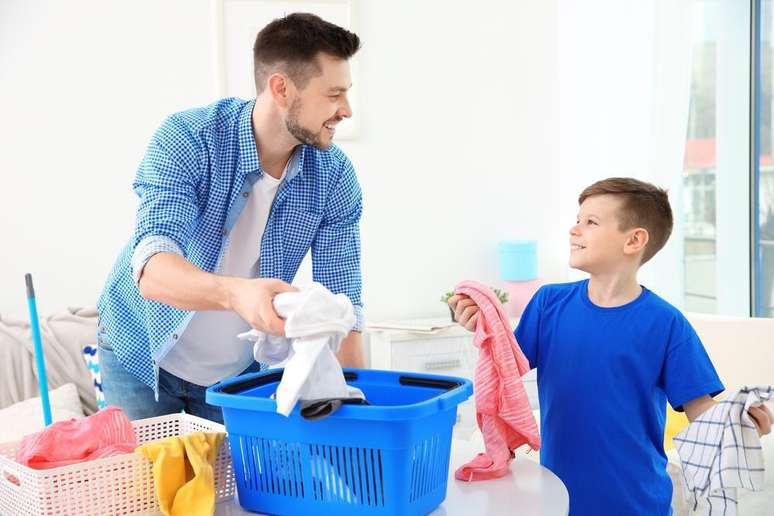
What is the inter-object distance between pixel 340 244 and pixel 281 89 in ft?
1.19

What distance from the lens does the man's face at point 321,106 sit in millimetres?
1758

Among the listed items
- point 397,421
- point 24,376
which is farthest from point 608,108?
point 397,421

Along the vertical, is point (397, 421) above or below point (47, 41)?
below

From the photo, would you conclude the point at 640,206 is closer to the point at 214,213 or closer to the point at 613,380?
the point at 613,380

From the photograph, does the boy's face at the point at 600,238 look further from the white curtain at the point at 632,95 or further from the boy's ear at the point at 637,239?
the white curtain at the point at 632,95

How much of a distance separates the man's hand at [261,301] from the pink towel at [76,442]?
270 millimetres

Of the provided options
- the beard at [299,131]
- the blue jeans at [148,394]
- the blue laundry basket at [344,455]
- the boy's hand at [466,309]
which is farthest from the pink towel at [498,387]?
the blue jeans at [148,394]

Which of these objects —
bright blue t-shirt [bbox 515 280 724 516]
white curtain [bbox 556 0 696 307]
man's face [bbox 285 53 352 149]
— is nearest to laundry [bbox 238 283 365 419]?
man's face [bbox 285 53 352 149]

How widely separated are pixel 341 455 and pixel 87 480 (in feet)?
1.17

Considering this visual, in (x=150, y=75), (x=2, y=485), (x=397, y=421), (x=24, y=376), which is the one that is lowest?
(x=24, y=376)

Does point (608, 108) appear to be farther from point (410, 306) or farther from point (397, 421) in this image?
point (397, 421)

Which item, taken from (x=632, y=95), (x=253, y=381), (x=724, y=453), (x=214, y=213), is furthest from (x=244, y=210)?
(x=632, y=95)

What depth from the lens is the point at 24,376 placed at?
10.6ft

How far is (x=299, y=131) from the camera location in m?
1.76
